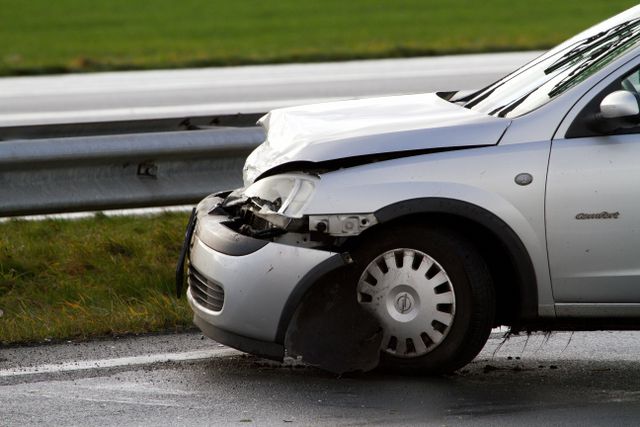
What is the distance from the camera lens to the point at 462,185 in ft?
18.9

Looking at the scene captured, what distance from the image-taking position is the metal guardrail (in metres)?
8.02

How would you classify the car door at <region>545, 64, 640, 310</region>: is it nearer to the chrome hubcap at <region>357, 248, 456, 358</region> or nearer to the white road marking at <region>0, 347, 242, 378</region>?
the chrome hubcap at <region>357, 248, 456, 358</region>

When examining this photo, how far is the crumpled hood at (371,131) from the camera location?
19.1 feet

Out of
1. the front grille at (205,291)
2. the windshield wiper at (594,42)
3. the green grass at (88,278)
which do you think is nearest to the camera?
the front grille at (205,291)

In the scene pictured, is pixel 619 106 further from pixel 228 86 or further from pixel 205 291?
pixel 228 86

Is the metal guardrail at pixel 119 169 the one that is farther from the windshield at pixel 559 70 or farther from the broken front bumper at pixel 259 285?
the broken front bumper at pixel 259 285

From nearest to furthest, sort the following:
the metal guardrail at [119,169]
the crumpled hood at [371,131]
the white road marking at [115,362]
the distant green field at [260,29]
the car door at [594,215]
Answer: the car door at [594,215] → the crumpled hood at [371,131] → the white road marking at [115,362] → the metal guardrail at [119,169] → the distant green field at [260,29]

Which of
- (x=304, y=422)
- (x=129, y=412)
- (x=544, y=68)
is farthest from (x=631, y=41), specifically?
(x=129, y=412)

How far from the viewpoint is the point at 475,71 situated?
19734 millimetres

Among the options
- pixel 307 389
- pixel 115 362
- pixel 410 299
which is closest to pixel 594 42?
pixel 410 299

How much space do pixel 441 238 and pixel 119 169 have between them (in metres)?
3.03

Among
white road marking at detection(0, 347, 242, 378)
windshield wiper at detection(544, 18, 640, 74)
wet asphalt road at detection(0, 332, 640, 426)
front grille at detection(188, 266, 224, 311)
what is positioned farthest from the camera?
windshield wiper at detection(544, 18, 640, 74)

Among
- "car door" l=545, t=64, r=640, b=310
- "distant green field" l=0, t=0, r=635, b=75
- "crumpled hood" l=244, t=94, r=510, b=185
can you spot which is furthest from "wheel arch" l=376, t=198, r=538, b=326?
"distant green field" l=0, t=0, r=635, b=75

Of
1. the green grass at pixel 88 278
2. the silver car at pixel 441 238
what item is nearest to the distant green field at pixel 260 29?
the green grass at pixel 88 278
